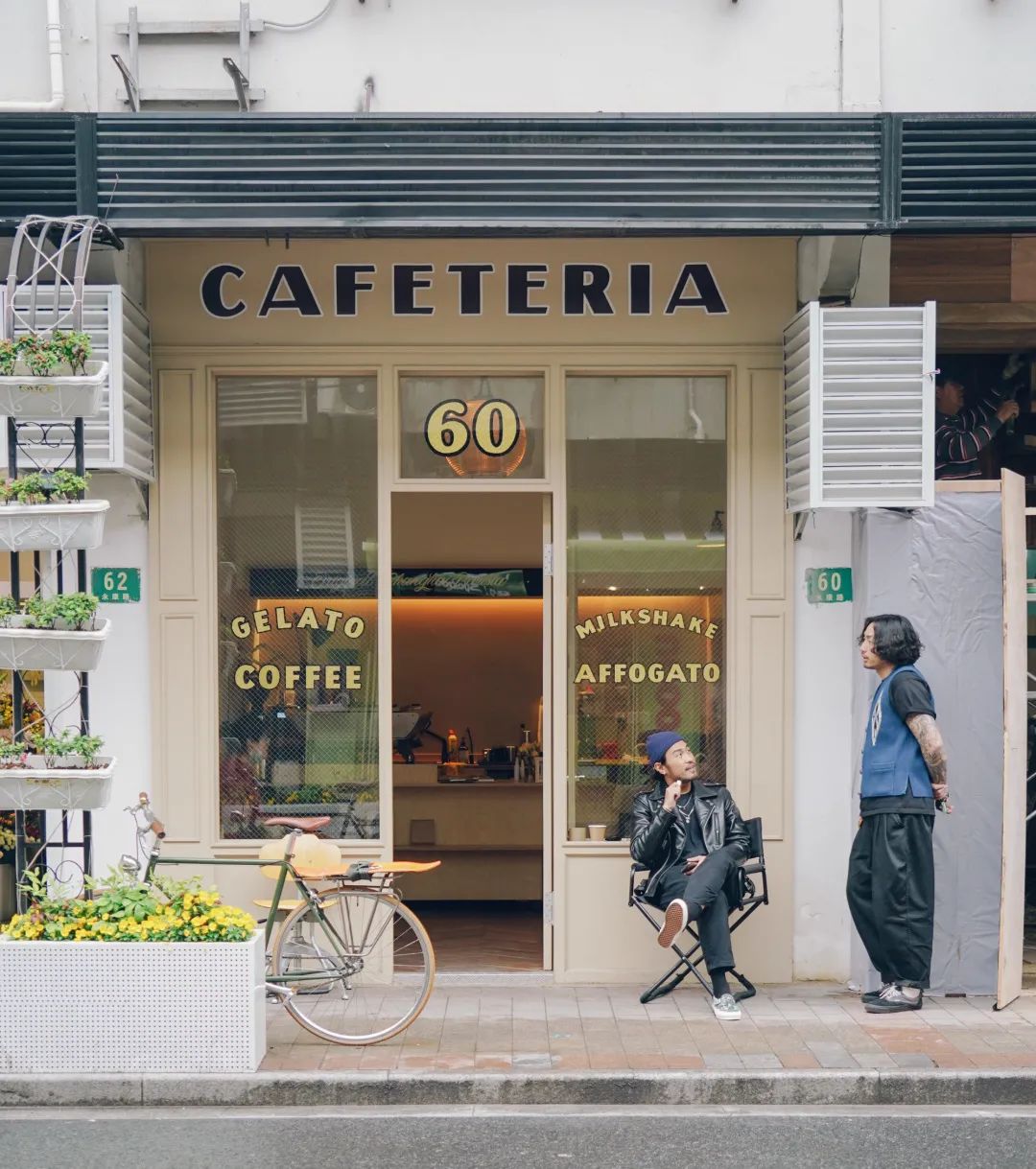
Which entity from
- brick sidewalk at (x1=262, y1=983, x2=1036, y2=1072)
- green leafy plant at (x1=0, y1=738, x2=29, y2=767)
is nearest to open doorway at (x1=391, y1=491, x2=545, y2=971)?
brick sidewalk at (x1=262, y1=983, x2=1036, y2=1072)

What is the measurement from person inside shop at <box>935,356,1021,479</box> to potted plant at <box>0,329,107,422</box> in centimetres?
490

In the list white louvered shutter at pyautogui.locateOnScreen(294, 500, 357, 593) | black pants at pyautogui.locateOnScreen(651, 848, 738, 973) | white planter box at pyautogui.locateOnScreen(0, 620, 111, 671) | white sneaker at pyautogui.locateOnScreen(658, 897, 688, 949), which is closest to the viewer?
white planter box at pyautogui.locateOnScreen(0, 620, 111, 671)

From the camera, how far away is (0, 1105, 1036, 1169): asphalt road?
5.90m

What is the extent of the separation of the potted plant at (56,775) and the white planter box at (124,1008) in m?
0.62

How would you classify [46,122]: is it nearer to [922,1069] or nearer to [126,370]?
[126,370]

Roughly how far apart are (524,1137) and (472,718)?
283 inches

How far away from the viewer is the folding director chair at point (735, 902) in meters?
7.92

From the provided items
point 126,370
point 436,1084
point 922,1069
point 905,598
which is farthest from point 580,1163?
point 126,370

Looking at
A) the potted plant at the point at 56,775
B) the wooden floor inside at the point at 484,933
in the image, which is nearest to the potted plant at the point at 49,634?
the potted plant at the point at 56,775

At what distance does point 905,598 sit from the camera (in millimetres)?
8211

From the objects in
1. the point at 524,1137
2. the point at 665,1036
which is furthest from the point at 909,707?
the point at 524,1137

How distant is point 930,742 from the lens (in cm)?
767

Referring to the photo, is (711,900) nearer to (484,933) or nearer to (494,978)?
(494,978)

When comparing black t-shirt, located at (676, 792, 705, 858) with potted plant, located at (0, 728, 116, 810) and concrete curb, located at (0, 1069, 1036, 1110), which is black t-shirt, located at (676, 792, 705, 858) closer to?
concrete curb, located at (0, 1069, 1036, 1110)
